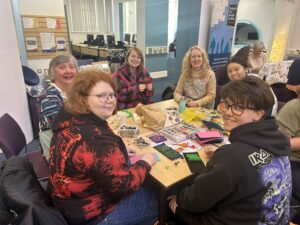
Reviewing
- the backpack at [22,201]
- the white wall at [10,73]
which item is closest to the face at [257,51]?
the white wall at [10,73]

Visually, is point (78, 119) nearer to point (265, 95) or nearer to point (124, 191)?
point (124, 191)

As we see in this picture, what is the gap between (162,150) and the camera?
58.7 inches

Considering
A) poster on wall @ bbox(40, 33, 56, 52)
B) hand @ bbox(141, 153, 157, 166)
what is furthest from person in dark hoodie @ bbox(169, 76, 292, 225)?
poster on wall @ bbox(40, 33, 56, 52)

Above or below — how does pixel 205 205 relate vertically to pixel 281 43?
below

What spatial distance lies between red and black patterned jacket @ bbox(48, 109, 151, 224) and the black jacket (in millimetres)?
382

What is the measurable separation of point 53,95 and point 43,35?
2.90m

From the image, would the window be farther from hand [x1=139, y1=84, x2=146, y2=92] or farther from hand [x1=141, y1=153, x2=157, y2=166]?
hand [x1=141, y1=153, x2=157, y2=166]

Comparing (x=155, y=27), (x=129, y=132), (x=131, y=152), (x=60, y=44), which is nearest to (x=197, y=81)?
(x=129, y=132)

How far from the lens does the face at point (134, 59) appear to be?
2755 mm

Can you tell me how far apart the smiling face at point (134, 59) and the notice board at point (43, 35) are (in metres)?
2.17

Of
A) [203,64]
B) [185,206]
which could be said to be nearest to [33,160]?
[185,206]

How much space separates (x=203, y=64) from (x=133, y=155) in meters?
1.66

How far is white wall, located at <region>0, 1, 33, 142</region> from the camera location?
251cm

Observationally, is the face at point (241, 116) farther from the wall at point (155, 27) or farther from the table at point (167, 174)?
the wall at point (155, 27)
